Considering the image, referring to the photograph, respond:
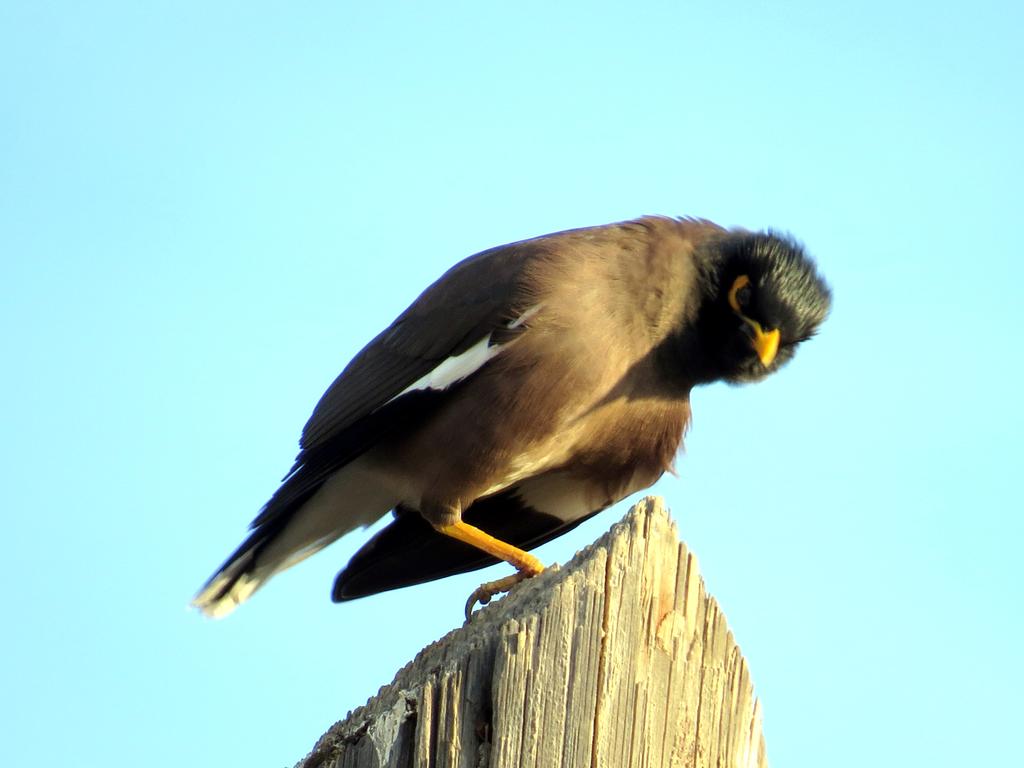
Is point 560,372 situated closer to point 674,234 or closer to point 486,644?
point 674,234

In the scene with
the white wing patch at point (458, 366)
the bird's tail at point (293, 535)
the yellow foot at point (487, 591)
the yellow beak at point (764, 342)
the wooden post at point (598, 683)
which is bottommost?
the wooden post at point (598, 683)

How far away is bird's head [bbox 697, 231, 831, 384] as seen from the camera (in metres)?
6.06

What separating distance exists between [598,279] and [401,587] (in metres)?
1.61

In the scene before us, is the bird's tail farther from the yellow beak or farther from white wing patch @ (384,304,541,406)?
the yellow beak

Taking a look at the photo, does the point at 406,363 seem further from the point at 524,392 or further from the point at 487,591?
the point at 487,591

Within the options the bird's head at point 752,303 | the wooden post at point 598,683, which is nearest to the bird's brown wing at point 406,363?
the bird's head at point 752,303

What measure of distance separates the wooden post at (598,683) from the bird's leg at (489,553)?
1.82m

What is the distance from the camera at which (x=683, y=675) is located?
9.55 ft

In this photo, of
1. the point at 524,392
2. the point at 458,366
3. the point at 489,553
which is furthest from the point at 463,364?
the point at 489,553

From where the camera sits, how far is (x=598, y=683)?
9.30ft

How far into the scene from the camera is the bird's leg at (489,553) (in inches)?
191

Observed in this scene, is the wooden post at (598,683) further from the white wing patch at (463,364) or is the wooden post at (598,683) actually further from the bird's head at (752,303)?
the bird's head at (752,303)

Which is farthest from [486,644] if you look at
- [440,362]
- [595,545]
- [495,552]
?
[440,362]

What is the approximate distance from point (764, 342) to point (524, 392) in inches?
48.1
